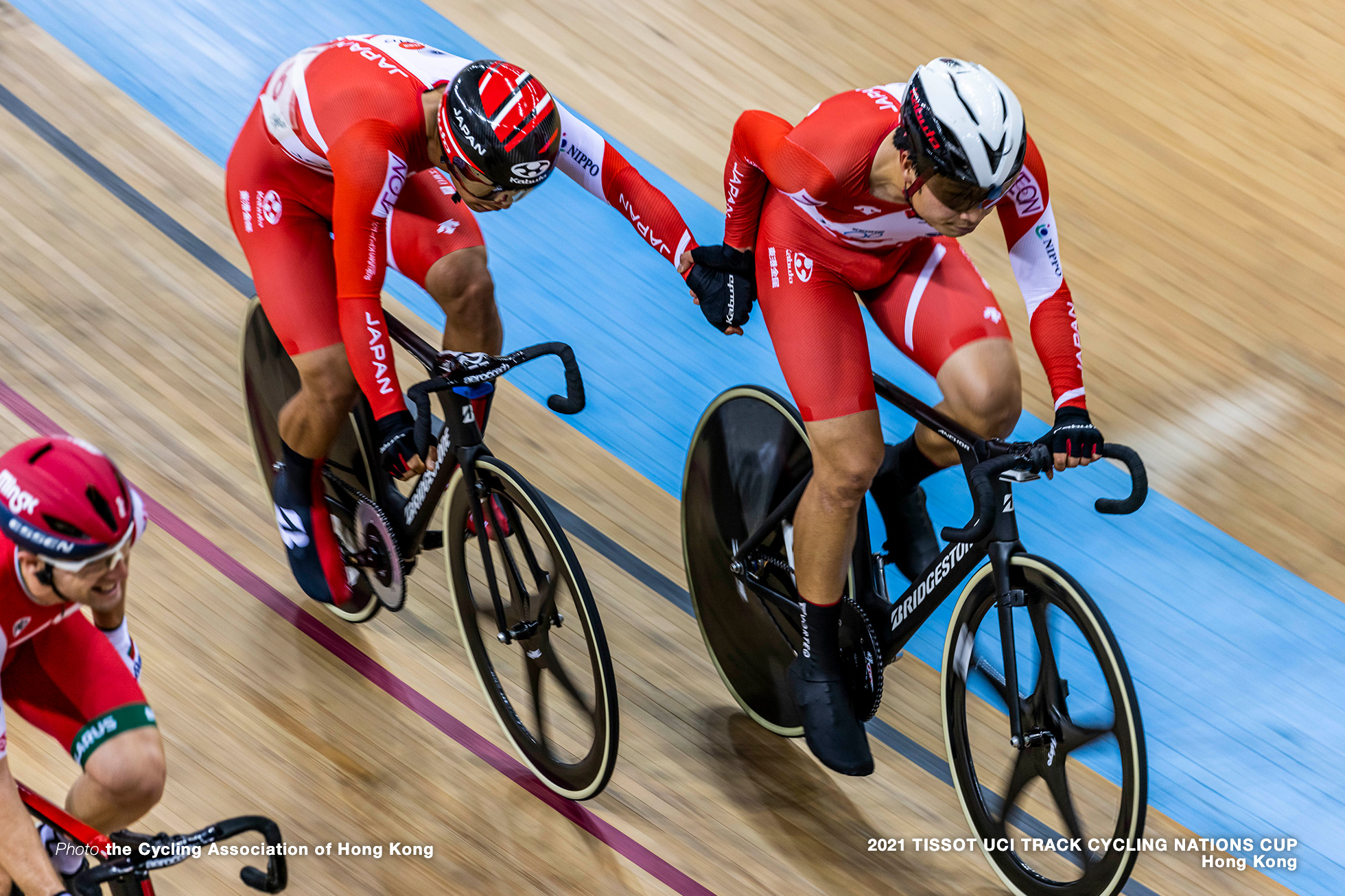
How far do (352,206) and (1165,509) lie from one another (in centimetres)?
228

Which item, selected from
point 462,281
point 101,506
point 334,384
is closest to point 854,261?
point 462,281

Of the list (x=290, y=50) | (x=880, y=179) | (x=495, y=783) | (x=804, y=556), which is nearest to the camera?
(x=880, y=179)

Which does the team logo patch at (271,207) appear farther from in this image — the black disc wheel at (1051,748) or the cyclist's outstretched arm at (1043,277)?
the black disc wheel at (1051,748)

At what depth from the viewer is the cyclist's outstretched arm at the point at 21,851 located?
1672mm

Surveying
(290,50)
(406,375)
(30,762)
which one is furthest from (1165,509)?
(290,50)

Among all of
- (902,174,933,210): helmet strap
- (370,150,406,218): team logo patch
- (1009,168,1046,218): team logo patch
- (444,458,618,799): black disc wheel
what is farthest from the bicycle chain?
(1009,168,1046,218): team logo patch

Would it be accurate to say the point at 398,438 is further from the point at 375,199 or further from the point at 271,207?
the point at 271,207

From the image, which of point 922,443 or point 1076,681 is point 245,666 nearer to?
point 922,443

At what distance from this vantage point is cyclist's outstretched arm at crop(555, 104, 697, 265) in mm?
2453

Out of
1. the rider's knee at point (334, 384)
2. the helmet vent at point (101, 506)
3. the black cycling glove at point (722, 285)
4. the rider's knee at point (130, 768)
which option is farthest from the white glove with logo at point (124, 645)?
the black cycling glove at point (722, 285)

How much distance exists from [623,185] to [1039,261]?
2.72 feet

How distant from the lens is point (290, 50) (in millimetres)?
4340

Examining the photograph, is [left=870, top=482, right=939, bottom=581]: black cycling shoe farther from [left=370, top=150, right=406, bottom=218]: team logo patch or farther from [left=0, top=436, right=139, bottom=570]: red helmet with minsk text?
[left=0, top=436, right=139, bottom=570]: red helmet with minsk text

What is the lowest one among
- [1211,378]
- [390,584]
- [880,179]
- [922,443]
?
[390,584]
